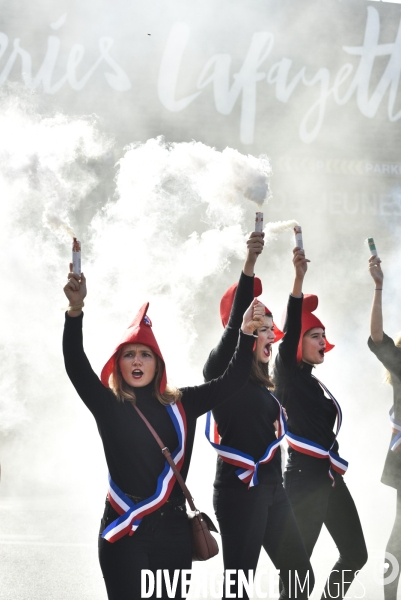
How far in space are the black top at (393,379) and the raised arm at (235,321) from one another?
99 cm

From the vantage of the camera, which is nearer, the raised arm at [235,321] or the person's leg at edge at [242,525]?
the person's leg at edge at [242,525]

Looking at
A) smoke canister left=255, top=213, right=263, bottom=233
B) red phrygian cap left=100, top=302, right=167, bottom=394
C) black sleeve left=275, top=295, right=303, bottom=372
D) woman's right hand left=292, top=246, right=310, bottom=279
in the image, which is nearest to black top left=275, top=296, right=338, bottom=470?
black sleeve left=275, top=295, right=303, bottom=372

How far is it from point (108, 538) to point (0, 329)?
5982mm

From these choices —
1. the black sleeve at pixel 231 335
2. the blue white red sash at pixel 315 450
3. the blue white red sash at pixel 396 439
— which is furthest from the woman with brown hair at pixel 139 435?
the blue white red sash at pixel 396 439

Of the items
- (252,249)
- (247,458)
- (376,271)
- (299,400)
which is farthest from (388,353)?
(247,458)

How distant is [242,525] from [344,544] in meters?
0.72

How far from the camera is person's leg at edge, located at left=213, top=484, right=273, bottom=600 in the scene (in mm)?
2957

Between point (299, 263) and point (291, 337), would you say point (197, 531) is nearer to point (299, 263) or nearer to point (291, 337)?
point (291, 337)

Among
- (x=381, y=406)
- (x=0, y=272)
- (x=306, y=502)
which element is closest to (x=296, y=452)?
(x=306, y=502)

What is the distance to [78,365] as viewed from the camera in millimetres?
2623

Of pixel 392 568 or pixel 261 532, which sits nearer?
Answer: pixel 261 532

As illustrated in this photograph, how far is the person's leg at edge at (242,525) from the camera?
2957mm

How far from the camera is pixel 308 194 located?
35.7 ft

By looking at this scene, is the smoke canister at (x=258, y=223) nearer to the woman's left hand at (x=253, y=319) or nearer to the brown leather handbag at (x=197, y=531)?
the woman's left hand at (x=253, y=319)
